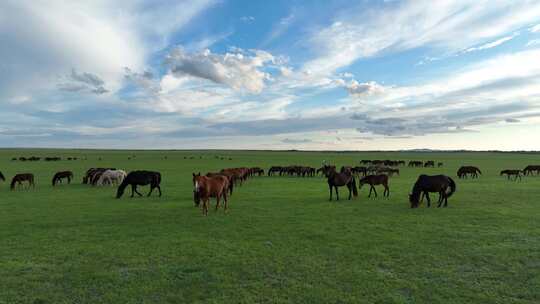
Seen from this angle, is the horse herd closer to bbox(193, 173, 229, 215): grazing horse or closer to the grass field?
bbox(193, 173, 229, 215): grazing horse

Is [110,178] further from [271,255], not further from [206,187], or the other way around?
[271,255]

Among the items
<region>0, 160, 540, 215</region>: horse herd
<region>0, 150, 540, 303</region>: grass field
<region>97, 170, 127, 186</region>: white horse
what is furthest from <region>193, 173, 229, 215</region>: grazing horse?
<region>97, 170, 127, 186</region>: white horse

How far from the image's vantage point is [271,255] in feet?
26.2

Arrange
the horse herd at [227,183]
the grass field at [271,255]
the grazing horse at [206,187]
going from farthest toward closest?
the horse herd at [227,183] < the grazing horse at [206,187] < the grass field at [271,255]

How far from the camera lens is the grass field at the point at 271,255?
601 centimetres

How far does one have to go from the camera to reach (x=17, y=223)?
1157cm

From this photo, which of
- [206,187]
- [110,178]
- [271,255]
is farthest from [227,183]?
[110,178]

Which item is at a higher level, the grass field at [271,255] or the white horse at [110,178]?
the white horse at [110,178]

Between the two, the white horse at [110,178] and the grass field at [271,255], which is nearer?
the grass field at [271,255]

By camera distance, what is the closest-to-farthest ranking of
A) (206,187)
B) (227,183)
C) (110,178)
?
1. (206,187)
2. (227,183)
3. (110,178)

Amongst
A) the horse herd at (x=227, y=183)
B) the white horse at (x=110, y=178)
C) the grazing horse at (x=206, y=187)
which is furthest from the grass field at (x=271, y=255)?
the white horse at (x=110, y=178)

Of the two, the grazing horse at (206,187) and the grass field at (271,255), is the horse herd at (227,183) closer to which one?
the grazing horse at (206,187)

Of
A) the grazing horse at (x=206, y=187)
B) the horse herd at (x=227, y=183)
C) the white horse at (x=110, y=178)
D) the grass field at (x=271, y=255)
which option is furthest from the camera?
the white horse at (x=110, y=178)

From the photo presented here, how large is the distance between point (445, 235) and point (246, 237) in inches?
238
